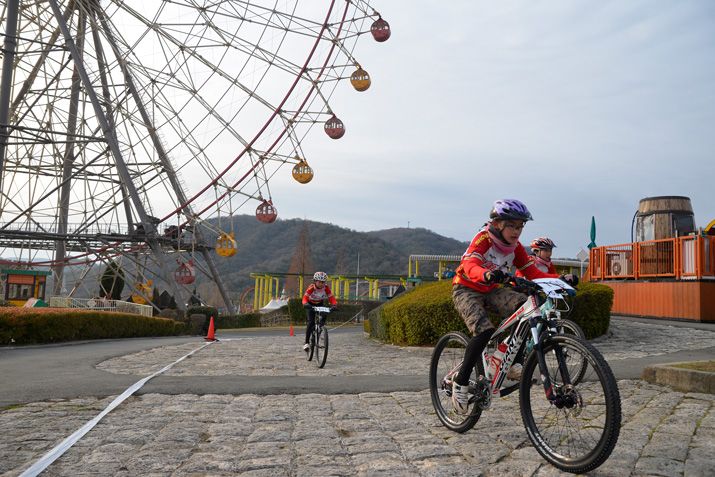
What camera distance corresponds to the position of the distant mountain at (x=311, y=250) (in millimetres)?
115125

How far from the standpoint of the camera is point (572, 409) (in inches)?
149

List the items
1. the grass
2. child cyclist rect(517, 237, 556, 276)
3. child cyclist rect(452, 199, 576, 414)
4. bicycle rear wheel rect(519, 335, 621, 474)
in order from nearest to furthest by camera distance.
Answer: bicycle rear wheel rect(519, 335, 621, 474) → child cyclist rect(452, 199, 576, 414) → the grass → child cyclist rect(517, 237, 556, 276)

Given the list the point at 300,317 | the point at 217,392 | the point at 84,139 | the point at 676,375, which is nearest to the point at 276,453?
the point at 217,392

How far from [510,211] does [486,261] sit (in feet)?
1.56

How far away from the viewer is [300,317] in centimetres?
4350

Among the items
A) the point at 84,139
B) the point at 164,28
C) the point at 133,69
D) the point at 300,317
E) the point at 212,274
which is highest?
the point at 164,28

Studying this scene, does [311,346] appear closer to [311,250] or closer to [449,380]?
[449,380]

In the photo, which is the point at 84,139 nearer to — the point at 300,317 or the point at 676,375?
the point at 300,317

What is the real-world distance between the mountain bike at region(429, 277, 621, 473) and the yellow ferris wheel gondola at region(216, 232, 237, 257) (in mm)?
21274

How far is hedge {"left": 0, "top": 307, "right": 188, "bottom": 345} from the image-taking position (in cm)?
1564

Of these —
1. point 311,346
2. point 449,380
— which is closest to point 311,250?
point 311,346

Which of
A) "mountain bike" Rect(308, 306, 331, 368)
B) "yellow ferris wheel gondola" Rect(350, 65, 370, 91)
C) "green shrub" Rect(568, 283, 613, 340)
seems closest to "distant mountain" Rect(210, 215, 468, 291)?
"yellow ferris wheel gondola" Rect(350, 65, 370, 91)

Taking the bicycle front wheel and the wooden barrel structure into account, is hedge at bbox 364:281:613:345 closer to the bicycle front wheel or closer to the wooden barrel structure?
the bicycle front wheel

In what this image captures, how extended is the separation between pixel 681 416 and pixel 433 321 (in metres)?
7.56
